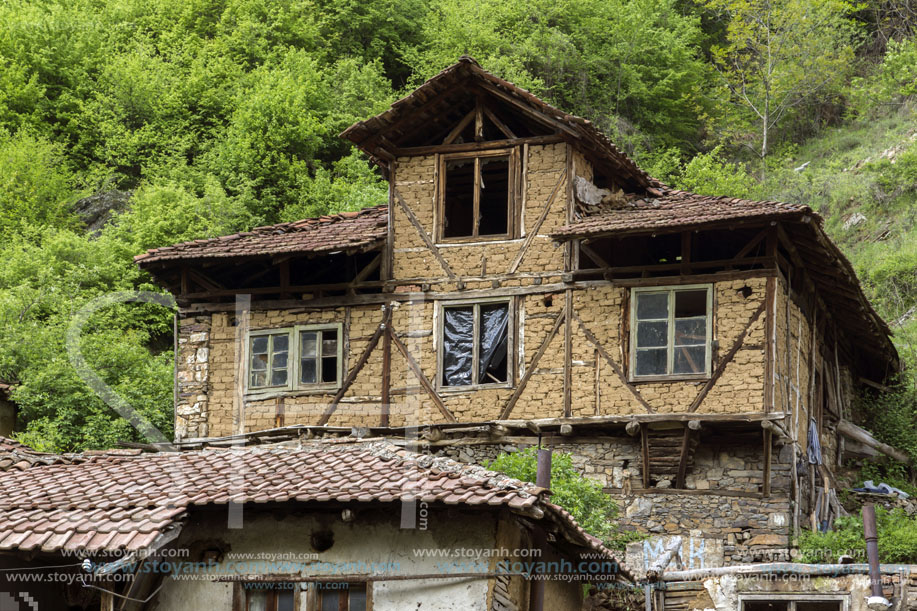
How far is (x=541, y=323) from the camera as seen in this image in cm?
2180

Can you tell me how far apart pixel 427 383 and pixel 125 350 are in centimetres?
933

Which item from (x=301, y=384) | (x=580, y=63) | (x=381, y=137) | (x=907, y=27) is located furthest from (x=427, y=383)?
(x=907, y=27)

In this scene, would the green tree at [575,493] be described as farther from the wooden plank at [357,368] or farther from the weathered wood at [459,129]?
the weathered wood at [459,129]

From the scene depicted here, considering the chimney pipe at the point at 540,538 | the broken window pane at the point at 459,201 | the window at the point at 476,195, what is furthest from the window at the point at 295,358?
the chimney pipe at the point at 540,538

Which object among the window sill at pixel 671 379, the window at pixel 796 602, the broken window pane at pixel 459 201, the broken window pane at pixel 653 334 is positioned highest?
the broken window pane at pixel 459 201

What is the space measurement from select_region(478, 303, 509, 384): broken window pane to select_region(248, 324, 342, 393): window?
2506 mm

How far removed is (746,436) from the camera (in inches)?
813

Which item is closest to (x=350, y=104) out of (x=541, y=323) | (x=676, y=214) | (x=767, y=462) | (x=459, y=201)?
(x=459, y=201)

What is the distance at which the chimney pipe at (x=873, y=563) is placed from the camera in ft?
52.1

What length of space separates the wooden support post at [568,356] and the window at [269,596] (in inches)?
324

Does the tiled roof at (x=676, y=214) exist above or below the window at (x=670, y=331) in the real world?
above

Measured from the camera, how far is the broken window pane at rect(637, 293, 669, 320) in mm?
21141

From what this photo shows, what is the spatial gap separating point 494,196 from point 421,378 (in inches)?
168

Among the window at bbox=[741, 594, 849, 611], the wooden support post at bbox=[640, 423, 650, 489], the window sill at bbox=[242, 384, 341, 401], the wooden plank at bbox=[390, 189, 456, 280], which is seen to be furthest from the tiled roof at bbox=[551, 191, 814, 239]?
the window at bbox=[741, 594, 849, 611]
